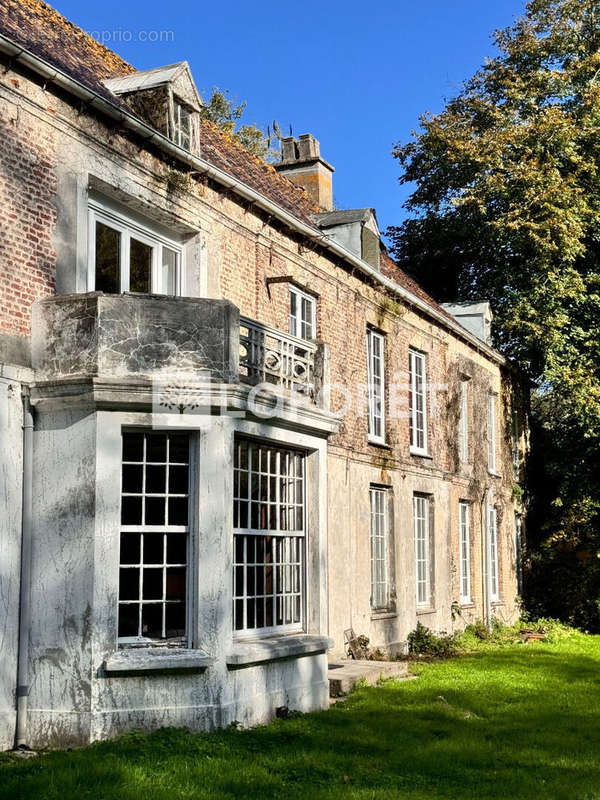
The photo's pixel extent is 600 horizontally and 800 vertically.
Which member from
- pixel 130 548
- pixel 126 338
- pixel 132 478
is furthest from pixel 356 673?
pixel 126 338

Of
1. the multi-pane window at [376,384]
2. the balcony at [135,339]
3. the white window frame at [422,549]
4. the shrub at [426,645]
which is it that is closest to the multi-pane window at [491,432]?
the white window frame at [422,549]

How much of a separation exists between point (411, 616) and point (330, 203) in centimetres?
947

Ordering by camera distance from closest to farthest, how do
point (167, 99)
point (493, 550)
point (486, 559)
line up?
point (167, 99), point (486, 559), point (493, 550)

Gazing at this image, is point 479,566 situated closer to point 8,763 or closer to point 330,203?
point 330,203

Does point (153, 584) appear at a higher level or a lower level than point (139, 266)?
lower

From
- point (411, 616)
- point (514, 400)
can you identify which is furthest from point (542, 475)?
point (411, 616)

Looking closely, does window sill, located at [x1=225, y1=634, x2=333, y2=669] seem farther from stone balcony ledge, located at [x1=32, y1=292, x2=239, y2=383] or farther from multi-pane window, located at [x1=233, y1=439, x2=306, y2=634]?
stone balcony ledge, located at [x1=32, y1=292, x2=239, y2=383]

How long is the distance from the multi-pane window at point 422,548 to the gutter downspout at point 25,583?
37.6 feet

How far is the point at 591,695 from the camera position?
44.4 ft

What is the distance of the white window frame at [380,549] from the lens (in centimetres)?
1795

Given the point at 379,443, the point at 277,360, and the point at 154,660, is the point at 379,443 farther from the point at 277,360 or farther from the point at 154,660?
the point at 154,660

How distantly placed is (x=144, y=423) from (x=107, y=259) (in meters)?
2.65

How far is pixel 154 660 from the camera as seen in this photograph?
9.42 metres

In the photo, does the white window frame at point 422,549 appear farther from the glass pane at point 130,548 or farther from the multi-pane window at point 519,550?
the glass pane at point 130,548
